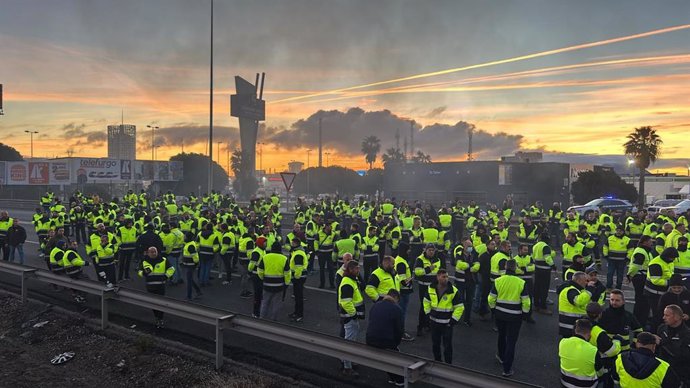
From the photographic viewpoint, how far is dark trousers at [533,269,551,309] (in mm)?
11070

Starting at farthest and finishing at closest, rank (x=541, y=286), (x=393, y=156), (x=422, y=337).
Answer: (x=393, y=156)
(x=541, y=286)
(x=422, y=337)

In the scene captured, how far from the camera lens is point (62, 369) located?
26.5 ft

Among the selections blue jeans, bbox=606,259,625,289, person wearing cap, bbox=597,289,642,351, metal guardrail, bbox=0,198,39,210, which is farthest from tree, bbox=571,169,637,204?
metal guardrail, bbox=0,198,39,210

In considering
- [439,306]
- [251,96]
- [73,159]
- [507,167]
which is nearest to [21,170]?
[73,159]

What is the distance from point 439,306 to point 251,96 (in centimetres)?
5346

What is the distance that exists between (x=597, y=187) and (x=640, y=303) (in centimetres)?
4469

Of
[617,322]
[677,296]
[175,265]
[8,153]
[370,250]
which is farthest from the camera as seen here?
[8,153]

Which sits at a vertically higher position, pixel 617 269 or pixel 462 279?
pixel 462 279

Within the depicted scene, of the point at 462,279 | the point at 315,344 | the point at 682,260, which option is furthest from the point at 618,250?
the point at 315,344

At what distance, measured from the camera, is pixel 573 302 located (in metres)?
6.95

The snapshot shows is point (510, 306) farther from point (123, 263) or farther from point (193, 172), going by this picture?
point (193, 172)

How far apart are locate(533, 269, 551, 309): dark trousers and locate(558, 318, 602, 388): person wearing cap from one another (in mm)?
5804

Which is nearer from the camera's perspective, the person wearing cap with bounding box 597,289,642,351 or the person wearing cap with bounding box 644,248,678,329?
the person wearing cap with bounding box 597,289,642,351

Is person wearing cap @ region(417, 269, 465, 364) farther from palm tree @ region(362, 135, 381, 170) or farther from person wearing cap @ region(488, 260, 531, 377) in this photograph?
palm tree @ region(362, 135, 381, 170)
